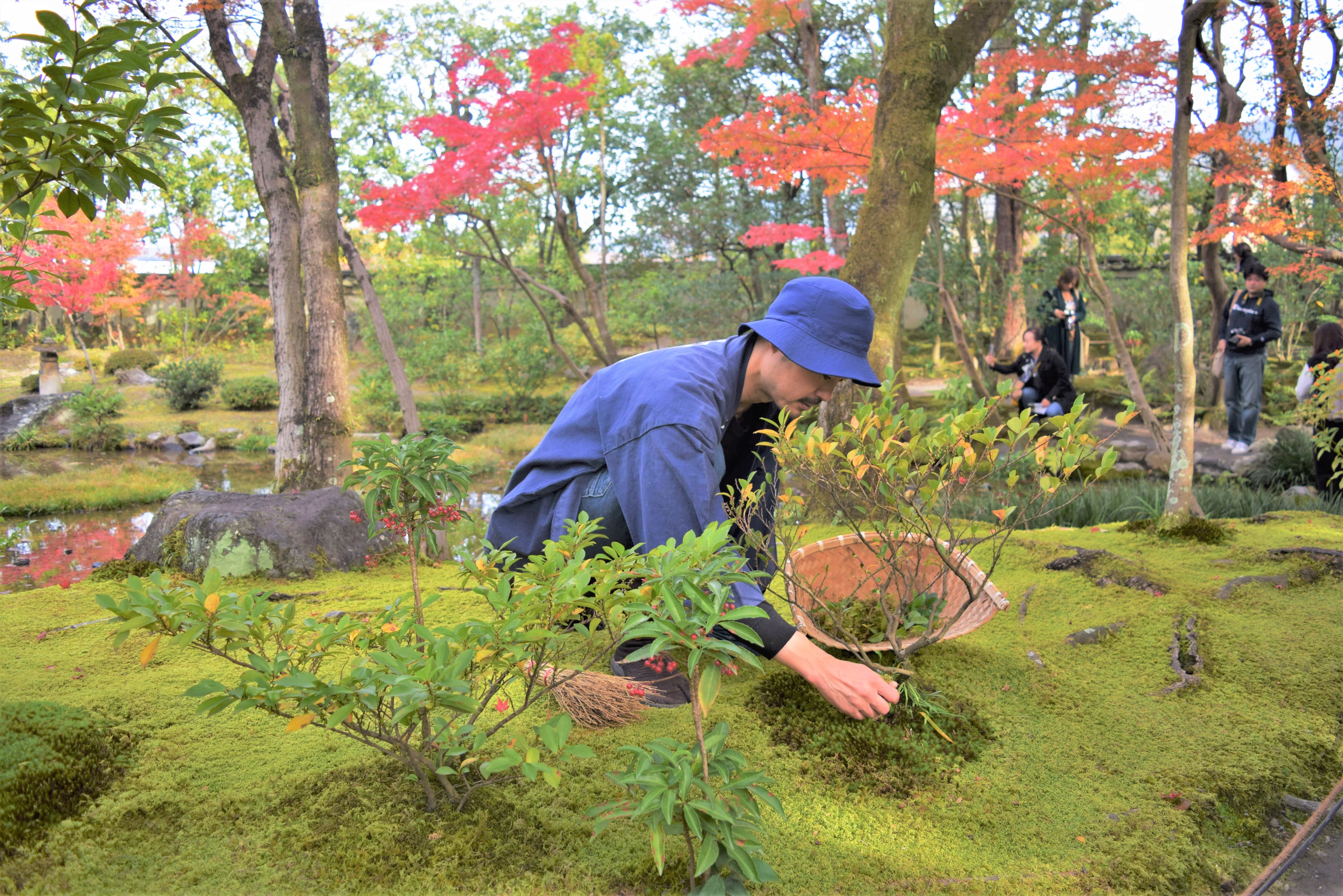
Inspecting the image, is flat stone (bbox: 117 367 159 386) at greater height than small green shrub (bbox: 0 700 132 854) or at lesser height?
greater

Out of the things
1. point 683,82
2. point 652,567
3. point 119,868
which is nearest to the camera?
point 652,567

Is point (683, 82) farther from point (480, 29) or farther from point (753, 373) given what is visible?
point (753, 373)

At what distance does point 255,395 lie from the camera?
13.4 meters

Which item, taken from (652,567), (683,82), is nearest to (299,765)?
(652,567)

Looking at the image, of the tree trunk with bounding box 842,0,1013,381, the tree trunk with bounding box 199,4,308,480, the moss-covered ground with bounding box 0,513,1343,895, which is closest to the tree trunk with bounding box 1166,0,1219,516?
the tree trunk with bounding box 842,0,1013,381

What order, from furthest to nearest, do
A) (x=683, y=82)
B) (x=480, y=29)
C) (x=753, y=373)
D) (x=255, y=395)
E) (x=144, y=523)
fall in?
(x=480, y=29)
(x=255, y=395)
(x=683, y=82)
(x=144, y=523)
(x=753, y=373)

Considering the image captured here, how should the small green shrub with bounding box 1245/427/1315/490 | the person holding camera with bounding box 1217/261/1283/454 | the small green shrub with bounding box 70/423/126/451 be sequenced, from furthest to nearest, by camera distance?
the small green shrub with bounding box 70/423/126/451
the person holding camera with bounding box 1217/261/1283/454
the small green shrub with bounding box 1245/427/1315/490

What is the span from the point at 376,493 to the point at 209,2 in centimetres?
410

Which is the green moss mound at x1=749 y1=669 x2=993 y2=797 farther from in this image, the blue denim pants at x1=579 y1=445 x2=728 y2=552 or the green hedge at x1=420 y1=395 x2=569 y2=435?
the green hedge at x1=420 y1=395 x2=569 y2=435

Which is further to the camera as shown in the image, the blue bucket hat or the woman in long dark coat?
the woman in long dark coat

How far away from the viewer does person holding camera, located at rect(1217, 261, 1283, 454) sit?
21.3 feet

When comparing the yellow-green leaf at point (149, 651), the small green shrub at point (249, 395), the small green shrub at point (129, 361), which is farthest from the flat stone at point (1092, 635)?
the small green shrub at point (129, 361)

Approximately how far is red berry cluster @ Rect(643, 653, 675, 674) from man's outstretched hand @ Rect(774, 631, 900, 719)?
343 millimetres

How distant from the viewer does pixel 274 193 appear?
4988mm
